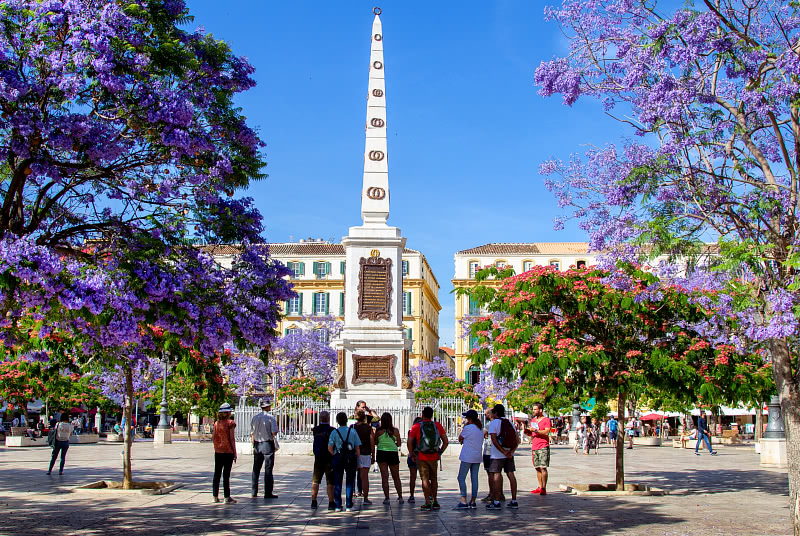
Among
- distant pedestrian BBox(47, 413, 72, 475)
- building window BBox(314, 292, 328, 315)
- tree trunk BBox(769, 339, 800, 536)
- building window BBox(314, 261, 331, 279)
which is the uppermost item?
building window BBox(314, 261, 331, 279)

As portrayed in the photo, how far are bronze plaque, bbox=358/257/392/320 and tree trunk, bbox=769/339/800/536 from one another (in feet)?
50.4

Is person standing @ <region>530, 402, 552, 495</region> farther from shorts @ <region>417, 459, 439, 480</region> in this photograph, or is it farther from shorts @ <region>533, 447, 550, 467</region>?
shorts @ <region>417, 459, 439, 480</region>

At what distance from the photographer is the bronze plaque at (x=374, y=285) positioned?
2378 centimetres

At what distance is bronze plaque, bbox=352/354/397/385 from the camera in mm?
23469

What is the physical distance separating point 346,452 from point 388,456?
0.99 meters

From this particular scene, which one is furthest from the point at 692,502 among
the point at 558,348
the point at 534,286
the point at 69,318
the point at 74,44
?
the point at 74,44

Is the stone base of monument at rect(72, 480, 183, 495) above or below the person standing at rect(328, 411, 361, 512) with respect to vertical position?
below

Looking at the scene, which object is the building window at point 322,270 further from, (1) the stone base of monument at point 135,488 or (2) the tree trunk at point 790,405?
(2) the tree trunk at point 790,405

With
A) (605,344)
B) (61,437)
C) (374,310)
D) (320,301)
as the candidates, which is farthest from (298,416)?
(320,301)

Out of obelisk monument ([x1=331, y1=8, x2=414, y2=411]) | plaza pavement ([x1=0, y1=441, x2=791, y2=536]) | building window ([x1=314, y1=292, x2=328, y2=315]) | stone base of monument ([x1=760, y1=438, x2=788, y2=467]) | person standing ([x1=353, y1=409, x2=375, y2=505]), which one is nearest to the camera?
plaza pavement ([x1=0, y1=441, x2=791, y2=536])

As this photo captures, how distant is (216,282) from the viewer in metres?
9.75

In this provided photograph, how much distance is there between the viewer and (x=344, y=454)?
12.6 m

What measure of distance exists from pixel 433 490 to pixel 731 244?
608 centimetres

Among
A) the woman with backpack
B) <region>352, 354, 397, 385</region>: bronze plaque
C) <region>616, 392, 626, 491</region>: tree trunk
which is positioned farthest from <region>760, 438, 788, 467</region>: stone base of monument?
the woman with backpack
